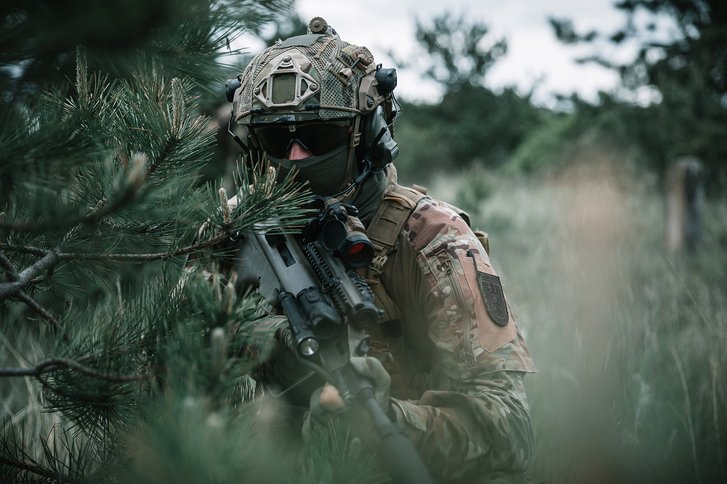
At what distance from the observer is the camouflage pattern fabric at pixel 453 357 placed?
5.69 feet

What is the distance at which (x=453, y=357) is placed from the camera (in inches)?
73.7

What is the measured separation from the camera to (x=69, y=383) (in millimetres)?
1474

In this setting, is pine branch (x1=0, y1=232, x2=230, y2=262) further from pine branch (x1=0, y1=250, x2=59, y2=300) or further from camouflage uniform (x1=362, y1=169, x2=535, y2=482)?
camouflage uniform (x1=362, y1=169, x2=535, y2=482)

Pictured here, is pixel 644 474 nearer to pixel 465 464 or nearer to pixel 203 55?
pixel 465 464

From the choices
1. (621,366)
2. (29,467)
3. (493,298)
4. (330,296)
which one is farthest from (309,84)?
(621,366)

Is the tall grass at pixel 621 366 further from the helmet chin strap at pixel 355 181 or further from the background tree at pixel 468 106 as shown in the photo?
the background tree at pixel 468 106

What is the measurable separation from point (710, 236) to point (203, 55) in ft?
26.5

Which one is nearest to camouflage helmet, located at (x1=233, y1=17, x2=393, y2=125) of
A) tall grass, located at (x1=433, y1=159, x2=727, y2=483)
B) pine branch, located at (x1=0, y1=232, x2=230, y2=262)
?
pine branch, located at (x1=0, y1=232, x2=230, y2=262)

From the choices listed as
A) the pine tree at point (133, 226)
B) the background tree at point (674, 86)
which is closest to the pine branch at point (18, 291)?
the pine tree at point (133, 226)

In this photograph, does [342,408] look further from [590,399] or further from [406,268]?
[590,399]

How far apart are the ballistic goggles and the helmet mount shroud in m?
0.02

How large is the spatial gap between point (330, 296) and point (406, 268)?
19.5 inches

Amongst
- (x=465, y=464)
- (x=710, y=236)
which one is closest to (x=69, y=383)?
(x=465, y=464)

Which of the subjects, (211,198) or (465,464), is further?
(465,464)
